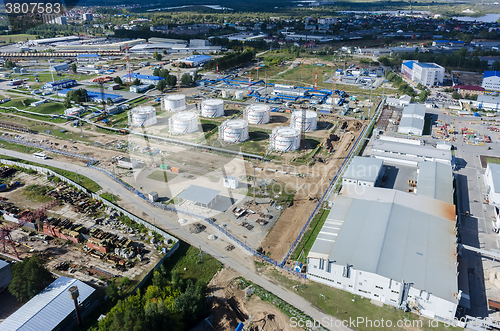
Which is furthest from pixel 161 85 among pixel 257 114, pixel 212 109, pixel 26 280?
pixel 26 280

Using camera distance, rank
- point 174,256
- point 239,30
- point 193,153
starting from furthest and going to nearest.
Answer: point 239,30, point 193,153, point 174,256

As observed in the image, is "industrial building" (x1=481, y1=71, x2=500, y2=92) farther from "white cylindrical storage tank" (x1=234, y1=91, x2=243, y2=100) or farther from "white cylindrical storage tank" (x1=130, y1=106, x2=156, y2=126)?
"white cylindrical storage tank" (x1=130, y1=106, x2=156, y2=126)

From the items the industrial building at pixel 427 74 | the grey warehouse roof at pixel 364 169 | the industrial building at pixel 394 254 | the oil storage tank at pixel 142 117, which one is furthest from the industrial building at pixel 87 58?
the industrial building at pixel 394 254

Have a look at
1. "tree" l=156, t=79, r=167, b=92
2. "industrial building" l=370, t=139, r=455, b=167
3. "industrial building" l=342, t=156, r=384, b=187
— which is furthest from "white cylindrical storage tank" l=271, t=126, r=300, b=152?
"tree" l=156, t=79, r=167, b=92

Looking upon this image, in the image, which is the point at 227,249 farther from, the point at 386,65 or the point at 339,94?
the point at 386,65

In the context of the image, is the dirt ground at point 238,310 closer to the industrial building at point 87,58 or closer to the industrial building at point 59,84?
the industrial building at point 59,84

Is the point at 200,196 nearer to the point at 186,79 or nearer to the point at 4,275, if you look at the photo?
the point at 4,275

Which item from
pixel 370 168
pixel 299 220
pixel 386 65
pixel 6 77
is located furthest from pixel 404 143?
pixel 6 77
